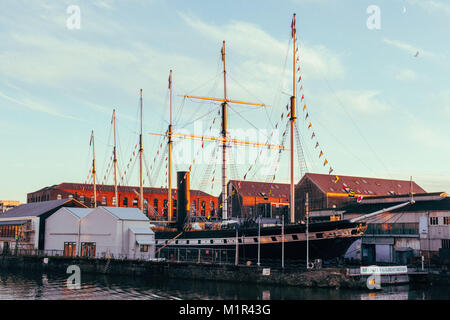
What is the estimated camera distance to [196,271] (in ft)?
151

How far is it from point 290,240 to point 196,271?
29.9ft

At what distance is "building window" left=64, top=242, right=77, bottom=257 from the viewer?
59.5m

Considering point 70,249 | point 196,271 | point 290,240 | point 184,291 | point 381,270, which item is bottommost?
point 184,291

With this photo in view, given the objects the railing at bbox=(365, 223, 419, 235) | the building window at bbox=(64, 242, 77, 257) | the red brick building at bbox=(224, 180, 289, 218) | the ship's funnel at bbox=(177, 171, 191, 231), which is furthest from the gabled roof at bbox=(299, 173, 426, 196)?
the building window at bbox=(64, 242, 77, 257)

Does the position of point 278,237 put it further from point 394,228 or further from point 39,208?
point 39,208

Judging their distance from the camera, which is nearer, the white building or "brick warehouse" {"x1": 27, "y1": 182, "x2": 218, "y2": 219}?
the white building

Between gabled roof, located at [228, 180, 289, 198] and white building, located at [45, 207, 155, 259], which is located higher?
gabled roof, located at [228, 180, 289, 198]

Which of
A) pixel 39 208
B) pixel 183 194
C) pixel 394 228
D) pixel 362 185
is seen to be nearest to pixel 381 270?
pixel 394 228

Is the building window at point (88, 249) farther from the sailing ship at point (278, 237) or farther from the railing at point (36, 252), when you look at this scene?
the sailing ship at point (278, 237)

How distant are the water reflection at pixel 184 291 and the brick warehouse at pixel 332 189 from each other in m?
44.3

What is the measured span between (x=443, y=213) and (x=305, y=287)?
20.0 meters

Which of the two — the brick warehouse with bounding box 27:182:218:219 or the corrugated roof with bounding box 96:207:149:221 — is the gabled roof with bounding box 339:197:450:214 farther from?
the brick warehouse with bounding box 27:182:218:219

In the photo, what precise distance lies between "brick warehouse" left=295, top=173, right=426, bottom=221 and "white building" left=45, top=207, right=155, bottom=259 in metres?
39.2
